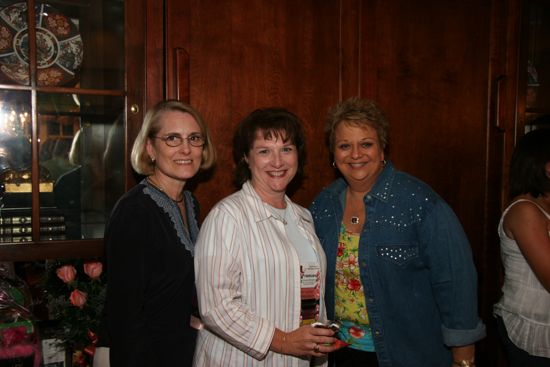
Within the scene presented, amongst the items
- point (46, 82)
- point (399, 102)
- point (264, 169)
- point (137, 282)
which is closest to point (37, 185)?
point (46, 82)

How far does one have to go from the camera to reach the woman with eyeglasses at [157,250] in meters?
1.31

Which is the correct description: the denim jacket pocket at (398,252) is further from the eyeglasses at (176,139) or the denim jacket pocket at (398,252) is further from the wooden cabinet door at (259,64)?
the eyeglasses at (176,139)

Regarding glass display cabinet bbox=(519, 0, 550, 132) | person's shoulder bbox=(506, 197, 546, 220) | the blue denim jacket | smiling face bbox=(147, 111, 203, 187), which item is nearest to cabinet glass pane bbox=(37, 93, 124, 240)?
smiling face bbox=(147, 111, 203, 187)

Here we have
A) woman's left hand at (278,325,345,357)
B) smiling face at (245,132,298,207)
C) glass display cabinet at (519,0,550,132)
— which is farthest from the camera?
glass display cabinet at (519,0,550,132)

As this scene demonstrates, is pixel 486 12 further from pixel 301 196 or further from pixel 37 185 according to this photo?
pixel 37 185

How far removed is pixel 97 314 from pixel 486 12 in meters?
2.16

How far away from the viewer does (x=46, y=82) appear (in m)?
1.68

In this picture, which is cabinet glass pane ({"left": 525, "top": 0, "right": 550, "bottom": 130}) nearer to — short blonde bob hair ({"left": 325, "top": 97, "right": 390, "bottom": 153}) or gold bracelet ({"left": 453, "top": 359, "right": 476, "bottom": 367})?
short blonde bob hair ({"left": 325, "top": 97, "right": 390, "bottom": 153})

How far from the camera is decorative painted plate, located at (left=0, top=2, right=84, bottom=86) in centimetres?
162

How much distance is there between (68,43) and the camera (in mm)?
1713

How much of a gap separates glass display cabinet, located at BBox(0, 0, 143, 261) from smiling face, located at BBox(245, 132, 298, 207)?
0.59 metres

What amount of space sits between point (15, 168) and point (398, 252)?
1.40m

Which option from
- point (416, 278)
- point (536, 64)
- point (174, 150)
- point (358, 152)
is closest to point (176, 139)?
point (174, 150)

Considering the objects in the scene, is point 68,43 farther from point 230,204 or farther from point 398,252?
point 398,252
